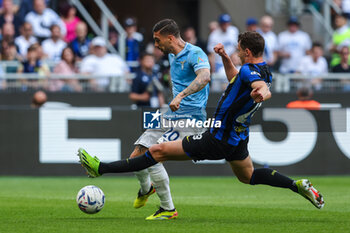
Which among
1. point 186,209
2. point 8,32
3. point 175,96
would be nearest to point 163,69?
point 8,32

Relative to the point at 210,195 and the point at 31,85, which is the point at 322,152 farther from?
the point at 31,85

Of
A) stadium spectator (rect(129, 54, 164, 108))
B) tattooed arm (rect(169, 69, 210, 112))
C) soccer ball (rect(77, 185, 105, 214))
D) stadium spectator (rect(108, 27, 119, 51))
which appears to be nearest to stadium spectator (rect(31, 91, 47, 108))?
stadium spectator (rect(129, 54, 164, 108))

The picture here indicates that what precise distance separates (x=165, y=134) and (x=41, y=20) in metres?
10.7

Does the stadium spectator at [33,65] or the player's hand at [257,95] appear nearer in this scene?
the player's hand at [257,95]

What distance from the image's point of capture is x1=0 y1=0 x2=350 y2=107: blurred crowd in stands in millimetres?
17109

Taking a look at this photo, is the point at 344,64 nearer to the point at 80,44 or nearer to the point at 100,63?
the point at 100,63

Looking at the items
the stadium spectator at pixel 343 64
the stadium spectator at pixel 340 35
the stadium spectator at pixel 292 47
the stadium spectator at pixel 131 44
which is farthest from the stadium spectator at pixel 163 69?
the stadium spectator at pixel 340 35

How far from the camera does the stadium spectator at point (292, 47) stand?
1917cm

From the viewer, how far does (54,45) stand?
18516mm

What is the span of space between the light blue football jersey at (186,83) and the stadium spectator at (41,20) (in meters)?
10.4

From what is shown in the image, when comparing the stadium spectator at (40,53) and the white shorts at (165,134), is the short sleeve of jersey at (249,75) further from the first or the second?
the stadium spectator at (40,53)

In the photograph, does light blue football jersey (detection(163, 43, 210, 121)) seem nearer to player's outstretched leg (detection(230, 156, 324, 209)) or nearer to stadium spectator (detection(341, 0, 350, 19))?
player's outstretched leg (detection(230, 156, 324, 209))

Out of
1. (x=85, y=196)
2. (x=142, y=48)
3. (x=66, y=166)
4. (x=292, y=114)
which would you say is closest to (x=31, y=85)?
(x=66, y=166)

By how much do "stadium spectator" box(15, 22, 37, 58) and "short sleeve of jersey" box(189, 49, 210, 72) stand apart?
10154 millimetres
